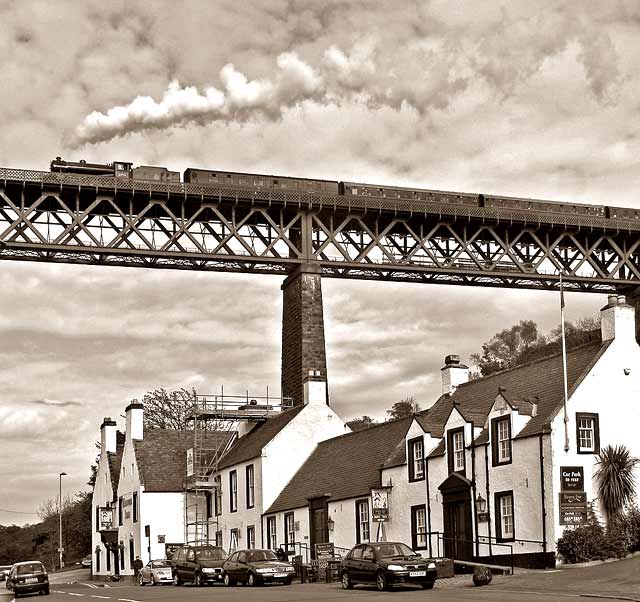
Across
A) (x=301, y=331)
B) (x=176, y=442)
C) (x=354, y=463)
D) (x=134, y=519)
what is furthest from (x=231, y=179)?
(x=354, y=463)

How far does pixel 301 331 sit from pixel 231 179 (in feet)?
36.0

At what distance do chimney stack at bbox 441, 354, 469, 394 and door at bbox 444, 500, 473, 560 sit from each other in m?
7.36

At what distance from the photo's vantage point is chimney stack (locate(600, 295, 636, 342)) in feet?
126

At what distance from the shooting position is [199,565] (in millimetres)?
44562

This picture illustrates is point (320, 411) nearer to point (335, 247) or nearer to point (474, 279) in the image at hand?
point (335, 247)

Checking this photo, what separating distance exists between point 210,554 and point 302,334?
23385mm

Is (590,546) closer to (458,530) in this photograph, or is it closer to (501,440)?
(501,440)

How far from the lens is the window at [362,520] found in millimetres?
46688

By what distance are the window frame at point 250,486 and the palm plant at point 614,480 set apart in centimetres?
2458

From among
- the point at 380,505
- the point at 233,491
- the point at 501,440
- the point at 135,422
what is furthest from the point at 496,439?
the point at 135,422

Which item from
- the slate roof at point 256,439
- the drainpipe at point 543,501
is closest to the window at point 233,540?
the slate roof at point 256,439

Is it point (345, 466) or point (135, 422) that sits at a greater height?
point (135, 422)

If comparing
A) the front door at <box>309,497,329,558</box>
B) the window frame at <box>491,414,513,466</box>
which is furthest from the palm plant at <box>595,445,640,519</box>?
the front door at <box>309,497,329,558</box>

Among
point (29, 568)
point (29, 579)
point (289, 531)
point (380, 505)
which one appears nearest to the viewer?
point (29, 579)
